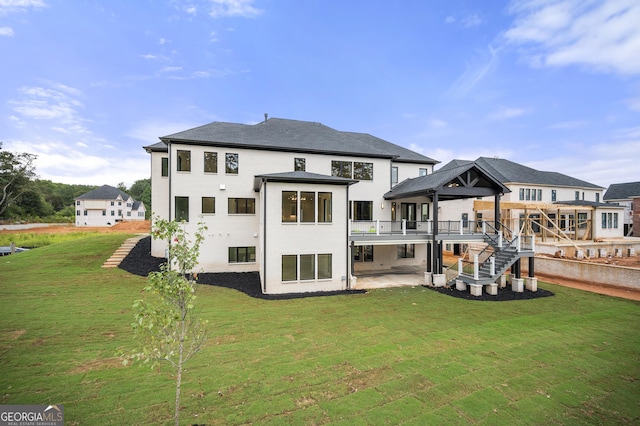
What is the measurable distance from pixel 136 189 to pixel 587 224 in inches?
4426

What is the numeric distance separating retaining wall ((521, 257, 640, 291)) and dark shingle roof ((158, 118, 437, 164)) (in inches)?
449

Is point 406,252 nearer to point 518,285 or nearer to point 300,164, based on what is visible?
point 518,285

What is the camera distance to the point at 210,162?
1652cm

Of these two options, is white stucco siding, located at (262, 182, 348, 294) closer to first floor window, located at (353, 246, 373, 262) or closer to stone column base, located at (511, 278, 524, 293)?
first floor window, located at (353, 246, 373, 262)

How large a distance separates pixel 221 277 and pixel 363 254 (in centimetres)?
1054

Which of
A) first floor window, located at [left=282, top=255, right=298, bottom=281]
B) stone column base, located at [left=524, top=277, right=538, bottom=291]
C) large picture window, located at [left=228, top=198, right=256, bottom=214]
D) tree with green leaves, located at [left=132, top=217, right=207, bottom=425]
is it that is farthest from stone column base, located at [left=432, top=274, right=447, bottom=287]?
tree with green leaves, located at [left=132, top=217, right=207, bottom=425]

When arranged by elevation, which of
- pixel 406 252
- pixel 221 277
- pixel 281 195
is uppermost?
pixel 281 195

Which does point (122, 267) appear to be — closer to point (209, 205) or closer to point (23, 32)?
point (209, 205)

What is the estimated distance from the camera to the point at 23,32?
53.9ft

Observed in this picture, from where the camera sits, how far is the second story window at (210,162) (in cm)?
1644

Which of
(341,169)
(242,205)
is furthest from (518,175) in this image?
(242,205)

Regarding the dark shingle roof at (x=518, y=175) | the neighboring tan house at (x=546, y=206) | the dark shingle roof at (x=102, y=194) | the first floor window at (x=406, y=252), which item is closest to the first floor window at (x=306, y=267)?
the first floor window at (x=406, y=252)

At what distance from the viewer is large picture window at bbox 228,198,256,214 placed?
16953 mm

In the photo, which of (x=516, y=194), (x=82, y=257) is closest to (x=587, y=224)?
(x=516, y=194)
